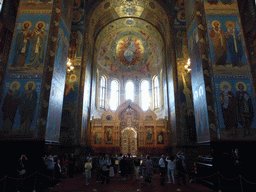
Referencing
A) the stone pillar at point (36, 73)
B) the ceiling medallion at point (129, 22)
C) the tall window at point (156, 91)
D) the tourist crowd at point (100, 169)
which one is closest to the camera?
the tourist crowd at point (100, 169)

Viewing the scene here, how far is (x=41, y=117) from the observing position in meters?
8.07

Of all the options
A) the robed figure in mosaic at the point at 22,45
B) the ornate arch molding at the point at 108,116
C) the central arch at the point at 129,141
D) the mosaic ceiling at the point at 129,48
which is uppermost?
the mosaic ceiling at the point at 129,48

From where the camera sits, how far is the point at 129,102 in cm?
1872

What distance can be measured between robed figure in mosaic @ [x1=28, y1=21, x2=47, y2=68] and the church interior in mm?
51

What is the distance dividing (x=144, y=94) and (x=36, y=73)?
1852 cm

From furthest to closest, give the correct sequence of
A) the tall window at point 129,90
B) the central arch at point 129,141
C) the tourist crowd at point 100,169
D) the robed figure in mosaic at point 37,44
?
the tall window at point 129,90, the central arch at point 129,141, the robed figure in mosaic at point 37,44, the tourist crowd at point 100,169

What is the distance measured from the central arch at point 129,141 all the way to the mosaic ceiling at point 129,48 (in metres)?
9.85

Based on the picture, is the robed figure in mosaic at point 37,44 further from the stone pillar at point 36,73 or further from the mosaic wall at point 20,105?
the mosaic wall at point 20,105

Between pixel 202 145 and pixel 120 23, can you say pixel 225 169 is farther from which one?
pixel 120 23

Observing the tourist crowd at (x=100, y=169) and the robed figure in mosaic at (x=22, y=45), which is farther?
the robed figure in mosaic at (x=22, y=45)

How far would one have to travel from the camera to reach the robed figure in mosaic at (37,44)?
346 inches

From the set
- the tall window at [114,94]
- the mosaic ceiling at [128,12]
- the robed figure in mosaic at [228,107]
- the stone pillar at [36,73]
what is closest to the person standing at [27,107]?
the stone pillar at [36,73]

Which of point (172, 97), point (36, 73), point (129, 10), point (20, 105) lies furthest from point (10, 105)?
point (129, 10)

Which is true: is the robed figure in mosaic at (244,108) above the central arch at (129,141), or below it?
above
